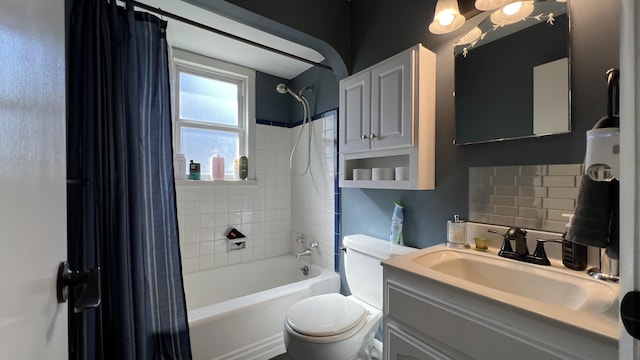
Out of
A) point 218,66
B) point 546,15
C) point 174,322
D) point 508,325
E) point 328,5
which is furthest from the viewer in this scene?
point 218,66

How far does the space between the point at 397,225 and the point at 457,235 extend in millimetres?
382

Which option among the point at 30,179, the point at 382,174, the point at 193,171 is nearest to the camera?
the point at 30,179

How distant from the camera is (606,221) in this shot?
2.28 feet

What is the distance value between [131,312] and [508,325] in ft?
5.07

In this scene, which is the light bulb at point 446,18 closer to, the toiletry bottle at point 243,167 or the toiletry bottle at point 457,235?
the toiletry bottle at point 457,235

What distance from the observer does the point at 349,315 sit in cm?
141

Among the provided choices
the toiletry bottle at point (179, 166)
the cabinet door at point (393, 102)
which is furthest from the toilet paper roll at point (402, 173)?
the toiletry bottle at point (179, 166)

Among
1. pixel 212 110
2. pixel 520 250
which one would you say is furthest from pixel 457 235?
pixel 212 110

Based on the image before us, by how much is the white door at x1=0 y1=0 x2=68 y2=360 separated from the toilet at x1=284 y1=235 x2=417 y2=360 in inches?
37.3

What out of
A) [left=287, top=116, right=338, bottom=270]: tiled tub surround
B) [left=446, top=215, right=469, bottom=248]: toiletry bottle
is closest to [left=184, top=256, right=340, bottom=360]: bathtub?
[left=287, top=116, right=338, bottom=270]: tiled tub surround

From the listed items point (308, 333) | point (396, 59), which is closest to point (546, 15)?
point (396, 59)

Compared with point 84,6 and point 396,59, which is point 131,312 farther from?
point 396,59

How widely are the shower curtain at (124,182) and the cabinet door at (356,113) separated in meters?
1.04

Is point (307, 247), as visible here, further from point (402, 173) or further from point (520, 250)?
point (520, 250)
